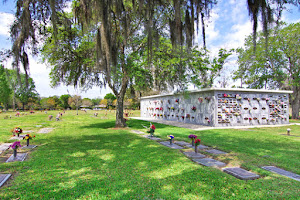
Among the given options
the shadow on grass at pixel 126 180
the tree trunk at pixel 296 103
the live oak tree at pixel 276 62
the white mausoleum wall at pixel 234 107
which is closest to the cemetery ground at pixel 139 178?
the shadow on grass at pixel 126 180

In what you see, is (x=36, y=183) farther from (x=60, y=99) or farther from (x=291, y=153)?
(x=60, y=99)

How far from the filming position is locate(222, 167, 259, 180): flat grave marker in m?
3.35

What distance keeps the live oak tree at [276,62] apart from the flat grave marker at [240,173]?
16021 millimetres

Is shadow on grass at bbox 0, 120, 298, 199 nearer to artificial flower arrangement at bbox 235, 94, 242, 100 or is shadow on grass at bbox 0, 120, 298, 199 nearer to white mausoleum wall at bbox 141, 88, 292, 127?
white mausoleum wall at bbox 141, 88, 292, 127

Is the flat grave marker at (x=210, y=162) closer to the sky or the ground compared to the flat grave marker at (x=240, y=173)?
closer to the ground

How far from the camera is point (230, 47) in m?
23.6

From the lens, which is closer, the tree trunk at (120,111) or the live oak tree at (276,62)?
the tree trunk at (120,111)

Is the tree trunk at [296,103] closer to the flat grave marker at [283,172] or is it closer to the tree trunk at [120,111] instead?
the tree trunk at [120,111]

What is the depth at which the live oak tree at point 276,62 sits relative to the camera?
1712cm

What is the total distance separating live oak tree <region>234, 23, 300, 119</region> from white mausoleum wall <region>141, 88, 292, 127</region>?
5.42m

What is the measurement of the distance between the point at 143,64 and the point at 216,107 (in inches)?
227

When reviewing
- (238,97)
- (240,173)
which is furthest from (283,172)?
(238,97)

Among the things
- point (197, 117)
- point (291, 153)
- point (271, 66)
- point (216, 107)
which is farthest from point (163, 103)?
point (291, 153)

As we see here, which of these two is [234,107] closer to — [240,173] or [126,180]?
[240,173]
